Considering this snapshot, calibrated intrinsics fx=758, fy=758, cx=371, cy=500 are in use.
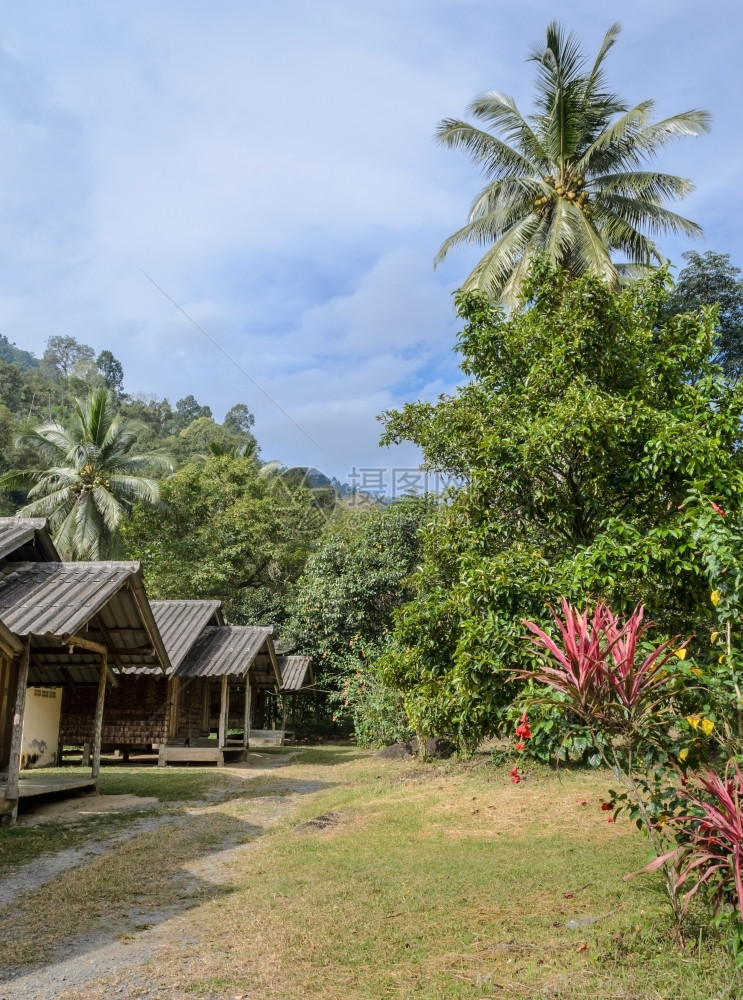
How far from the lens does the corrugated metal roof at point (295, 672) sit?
26.5 m

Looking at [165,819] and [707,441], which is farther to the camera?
[165,819]

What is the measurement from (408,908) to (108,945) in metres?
2.27

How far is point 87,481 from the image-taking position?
29.7m

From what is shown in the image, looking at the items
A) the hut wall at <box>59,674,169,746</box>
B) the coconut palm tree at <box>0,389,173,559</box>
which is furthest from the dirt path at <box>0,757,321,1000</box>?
the coconut palm tree at <box>0,389,173,559</box>

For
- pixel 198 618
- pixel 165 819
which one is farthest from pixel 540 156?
pixel 165 819

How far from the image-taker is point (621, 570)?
6.06m

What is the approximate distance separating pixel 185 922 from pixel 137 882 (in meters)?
1.55

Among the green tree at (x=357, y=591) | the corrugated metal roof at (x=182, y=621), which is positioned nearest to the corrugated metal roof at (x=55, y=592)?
the corrugated metal roof at (x=182, y=621)

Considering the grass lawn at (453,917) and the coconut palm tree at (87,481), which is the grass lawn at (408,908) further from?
the coconut palm tree at (87,481)

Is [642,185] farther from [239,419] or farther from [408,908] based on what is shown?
[239,419]

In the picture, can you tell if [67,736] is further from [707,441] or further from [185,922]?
[707,441]

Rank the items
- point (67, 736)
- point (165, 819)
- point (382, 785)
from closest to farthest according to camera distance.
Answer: point (165, 819), point (382, 785), point (67, 736)

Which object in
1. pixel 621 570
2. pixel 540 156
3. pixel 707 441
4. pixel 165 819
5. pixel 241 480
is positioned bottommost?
pixel 165 819

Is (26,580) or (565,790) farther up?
(26,580)
